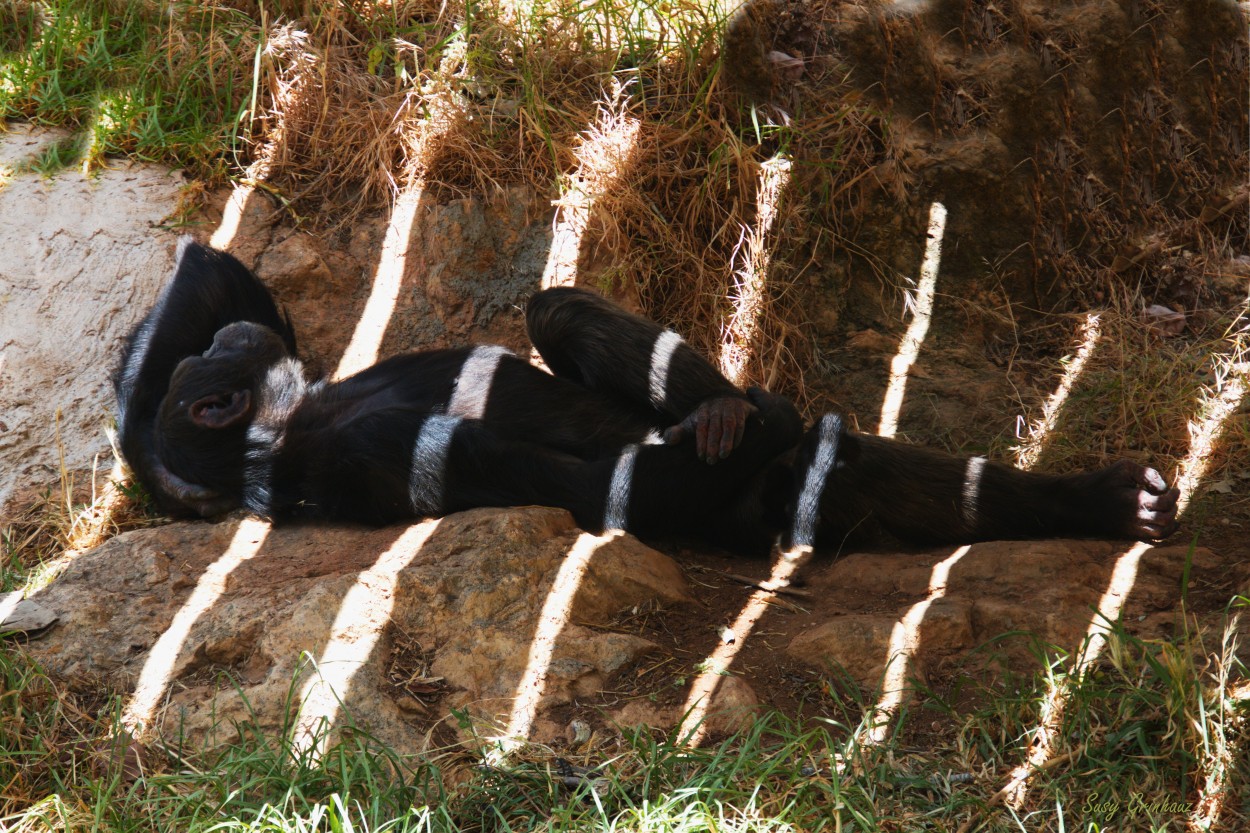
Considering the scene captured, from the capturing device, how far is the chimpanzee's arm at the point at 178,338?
4676mm

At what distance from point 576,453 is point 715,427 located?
71cm

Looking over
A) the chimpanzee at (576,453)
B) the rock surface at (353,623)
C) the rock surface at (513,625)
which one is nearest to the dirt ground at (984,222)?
the chimpanzee at (576,453)

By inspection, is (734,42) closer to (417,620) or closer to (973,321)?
(973,321)

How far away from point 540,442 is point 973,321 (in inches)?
102

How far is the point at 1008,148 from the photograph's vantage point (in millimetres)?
5777

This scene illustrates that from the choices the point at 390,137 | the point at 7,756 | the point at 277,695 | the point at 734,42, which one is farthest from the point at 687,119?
the point at 7,756

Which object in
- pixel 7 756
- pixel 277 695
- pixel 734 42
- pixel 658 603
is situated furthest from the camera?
pixel 734 42

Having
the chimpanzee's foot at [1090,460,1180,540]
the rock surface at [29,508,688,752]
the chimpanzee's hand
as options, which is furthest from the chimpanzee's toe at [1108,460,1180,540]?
the rock surface at [29,508,688,752]

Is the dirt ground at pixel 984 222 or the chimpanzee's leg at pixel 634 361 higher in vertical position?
the dirt ground at pixel 984 222

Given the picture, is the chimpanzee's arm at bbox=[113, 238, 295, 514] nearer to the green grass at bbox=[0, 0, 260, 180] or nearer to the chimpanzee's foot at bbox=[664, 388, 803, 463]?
the green grass at bbox=[0, 0, 260, 180]

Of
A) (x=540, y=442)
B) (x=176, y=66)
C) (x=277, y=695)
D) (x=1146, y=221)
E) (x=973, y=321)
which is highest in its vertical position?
(x=1146, y=221)

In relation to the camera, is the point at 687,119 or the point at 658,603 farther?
the point at 687,119
